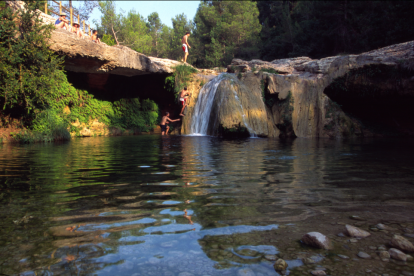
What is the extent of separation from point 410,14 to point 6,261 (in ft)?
80.0

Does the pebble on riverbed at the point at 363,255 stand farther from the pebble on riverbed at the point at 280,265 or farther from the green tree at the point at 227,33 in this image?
the green tree at the point at 227,33

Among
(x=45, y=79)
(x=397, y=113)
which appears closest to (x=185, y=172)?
(x=45, y=79)

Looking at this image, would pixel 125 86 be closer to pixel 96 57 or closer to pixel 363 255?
pixel 96 57

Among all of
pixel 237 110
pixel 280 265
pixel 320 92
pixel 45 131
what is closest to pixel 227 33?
pixel 320 92

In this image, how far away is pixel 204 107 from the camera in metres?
16.2

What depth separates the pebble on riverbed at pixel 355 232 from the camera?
1.78m

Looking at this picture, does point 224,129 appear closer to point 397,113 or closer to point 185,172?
point 185,172

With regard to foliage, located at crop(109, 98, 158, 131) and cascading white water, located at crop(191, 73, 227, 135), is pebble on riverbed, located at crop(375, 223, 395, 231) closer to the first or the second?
cascading white water, located at crop(191, 73, 227, 135)

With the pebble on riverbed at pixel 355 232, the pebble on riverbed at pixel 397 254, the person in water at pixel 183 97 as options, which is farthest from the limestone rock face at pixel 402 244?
the person in water at pixel 183 97

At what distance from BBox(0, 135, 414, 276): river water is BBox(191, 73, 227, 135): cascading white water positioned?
1173 centimetres

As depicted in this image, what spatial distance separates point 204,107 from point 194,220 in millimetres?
14246

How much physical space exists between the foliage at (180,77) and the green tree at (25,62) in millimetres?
7118

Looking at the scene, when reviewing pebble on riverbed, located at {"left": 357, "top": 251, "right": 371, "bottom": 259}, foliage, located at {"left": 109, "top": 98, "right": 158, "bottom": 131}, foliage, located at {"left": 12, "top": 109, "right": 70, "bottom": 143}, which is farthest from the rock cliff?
pebble on riverbed, located at {"left": 357, "top": 251, "right": 371, "bottom": 259}

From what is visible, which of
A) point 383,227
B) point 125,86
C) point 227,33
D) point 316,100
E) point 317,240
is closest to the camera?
point 317,240
